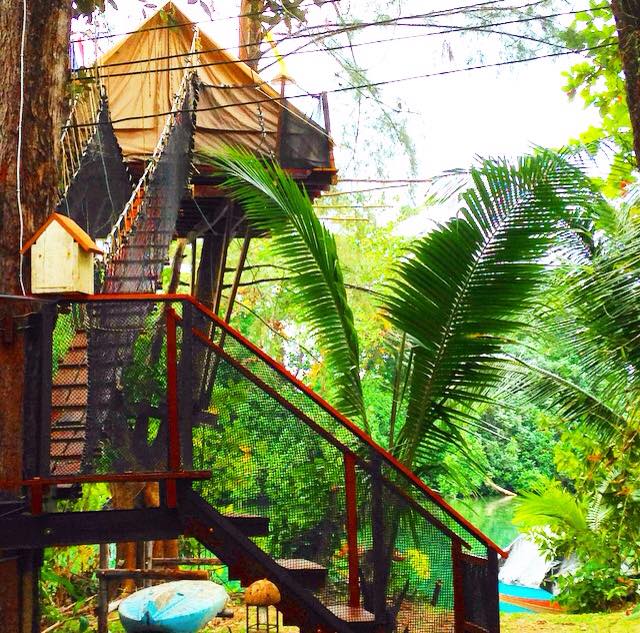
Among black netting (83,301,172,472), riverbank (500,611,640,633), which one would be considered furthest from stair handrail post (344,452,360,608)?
riverbank (500,611,640,633)

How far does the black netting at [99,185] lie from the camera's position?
8273mm

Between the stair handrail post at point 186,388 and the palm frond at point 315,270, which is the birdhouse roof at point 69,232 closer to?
the stair handrail post at point 186,388

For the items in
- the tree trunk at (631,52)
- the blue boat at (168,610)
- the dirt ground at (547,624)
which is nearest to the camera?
the tree trunk at (631,52)

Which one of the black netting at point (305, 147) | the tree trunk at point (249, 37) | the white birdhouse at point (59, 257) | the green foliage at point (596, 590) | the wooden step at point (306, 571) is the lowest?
the green foliage at point (596, 590)

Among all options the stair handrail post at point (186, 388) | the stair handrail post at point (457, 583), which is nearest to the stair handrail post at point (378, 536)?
the stair handrail post at point (457, 583)

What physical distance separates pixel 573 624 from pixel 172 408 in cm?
723

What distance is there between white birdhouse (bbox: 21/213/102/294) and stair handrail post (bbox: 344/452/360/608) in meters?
1.93

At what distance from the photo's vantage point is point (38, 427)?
507cm

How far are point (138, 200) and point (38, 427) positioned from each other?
3.03 m

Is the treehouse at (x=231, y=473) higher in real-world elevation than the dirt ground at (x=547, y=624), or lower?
higher

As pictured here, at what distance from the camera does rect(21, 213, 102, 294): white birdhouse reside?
16.8 ft

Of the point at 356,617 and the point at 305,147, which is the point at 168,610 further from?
the point at 305,147

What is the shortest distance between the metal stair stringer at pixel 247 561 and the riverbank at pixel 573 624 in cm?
520

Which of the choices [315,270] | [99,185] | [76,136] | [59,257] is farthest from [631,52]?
[76,136]
